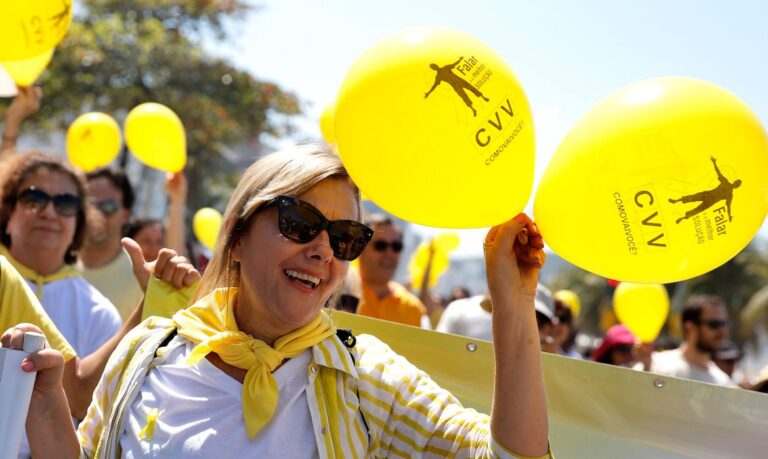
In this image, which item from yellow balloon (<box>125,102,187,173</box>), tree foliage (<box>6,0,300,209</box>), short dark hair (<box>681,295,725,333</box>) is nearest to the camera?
yellow balloon (<box>125,102,187,173</box>)

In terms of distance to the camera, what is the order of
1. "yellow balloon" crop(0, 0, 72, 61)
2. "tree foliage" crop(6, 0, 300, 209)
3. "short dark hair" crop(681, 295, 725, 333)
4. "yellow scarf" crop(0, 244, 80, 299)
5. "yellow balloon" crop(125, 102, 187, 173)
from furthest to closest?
"tree foliage" crop(6, 0, 300, 209), "short dark hair" crop(681, 295, 725, 333), "yellow balloon" crop(125, 102, 187, 173), "yellow balloon" crop(0, 0, 72, 61), "yellow scarf" crop(0, 244, 80, 299)

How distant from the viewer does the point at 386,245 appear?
607cm

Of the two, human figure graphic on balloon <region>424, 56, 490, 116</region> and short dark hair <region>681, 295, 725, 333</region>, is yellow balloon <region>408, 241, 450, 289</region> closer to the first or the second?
short dark hair <region>681, 295, 725, 333</region>

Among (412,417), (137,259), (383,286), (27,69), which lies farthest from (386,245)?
(412,417)

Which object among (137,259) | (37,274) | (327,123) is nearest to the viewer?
(137,259)

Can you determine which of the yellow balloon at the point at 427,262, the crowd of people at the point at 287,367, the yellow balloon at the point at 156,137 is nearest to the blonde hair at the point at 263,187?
the crowd of people at the point at 287,367

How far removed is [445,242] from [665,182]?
8002 mm

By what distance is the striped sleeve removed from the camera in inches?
78.0

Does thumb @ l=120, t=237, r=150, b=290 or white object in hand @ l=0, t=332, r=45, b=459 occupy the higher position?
thumb @ l=120, t=237, r=150, b=290

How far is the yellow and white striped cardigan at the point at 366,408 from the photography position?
6.56 ft

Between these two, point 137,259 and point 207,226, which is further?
point 207,226

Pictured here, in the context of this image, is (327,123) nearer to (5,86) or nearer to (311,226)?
(5,86)

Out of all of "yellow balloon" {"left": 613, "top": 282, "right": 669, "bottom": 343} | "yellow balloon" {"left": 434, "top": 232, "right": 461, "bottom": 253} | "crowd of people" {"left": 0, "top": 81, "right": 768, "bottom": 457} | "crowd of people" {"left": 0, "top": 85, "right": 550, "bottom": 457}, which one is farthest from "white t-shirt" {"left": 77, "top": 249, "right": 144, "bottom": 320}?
"yellow balloon" {"left": 434, "top": 232, "right": 461, "bottom": 253}

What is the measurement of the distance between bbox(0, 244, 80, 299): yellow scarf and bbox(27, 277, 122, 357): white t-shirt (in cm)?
2
